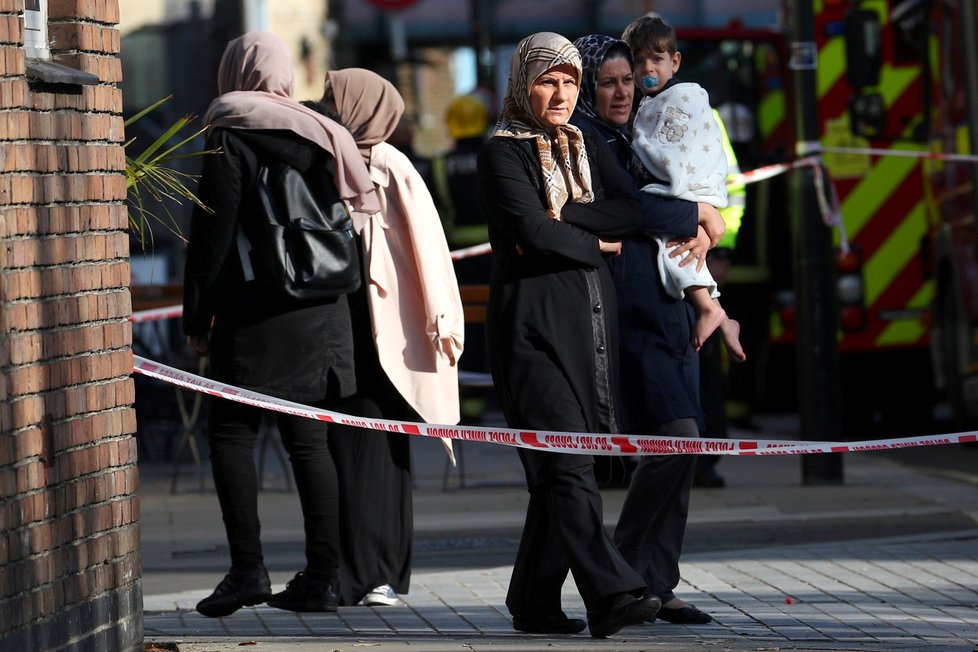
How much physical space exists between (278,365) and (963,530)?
126 inches

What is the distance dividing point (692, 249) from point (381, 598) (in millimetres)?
1572

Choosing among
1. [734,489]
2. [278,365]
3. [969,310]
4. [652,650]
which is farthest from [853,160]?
[652,650]

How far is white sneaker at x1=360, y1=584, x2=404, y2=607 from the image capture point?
6.63 meters

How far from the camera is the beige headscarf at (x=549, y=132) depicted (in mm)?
5691

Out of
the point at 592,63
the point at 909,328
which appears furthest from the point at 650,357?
the point at 909,328

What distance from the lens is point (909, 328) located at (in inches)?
519

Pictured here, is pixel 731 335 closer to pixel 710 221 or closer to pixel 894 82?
pixel 710 221

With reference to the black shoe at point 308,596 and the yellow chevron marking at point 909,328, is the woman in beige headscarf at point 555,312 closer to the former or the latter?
the black shoe at point 308,596

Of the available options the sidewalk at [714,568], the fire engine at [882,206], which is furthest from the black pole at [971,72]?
the sidewalk at [714,568]

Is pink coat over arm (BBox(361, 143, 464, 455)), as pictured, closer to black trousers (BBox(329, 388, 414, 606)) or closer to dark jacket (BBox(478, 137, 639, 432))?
black trousers (BBox(329, 388, 414, 606))

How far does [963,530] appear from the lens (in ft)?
27.0

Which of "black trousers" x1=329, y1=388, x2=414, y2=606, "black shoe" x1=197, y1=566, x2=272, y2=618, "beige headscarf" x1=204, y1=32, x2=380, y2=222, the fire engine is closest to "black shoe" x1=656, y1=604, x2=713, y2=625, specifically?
"black trousers" x1=329, y1=388, x2=414, y2=606

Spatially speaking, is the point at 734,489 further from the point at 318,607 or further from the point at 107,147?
the point at 107,147

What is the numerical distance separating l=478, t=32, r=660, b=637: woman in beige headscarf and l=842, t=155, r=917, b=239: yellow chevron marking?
7.81 metres
